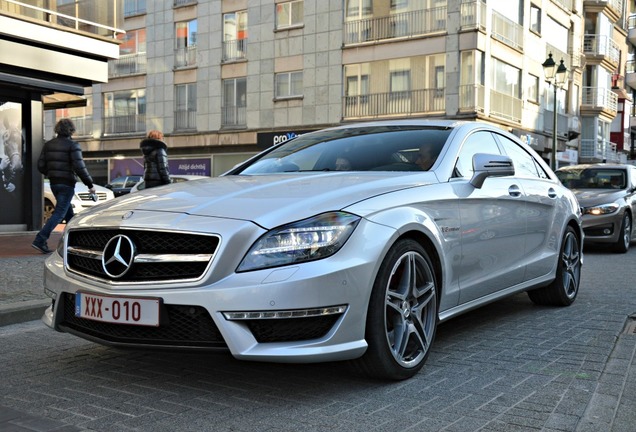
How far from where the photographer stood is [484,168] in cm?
450

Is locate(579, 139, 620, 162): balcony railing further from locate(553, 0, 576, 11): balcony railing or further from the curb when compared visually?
the curb

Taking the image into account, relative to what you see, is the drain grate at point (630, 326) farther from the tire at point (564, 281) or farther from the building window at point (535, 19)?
the building window at point (535, 19)

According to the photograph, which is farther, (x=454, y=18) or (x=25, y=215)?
(x=454, y=18)

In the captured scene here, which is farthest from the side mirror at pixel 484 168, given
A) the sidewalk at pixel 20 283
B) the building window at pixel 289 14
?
the building window at pixel 289 14

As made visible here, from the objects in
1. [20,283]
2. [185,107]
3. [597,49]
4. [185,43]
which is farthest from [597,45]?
[20,283]

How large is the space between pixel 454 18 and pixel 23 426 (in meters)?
25.8

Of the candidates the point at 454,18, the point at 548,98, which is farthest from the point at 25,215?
the point at 548,98

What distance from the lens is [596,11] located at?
1607 inches

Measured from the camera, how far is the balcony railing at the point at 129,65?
116 feet

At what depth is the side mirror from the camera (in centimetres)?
448

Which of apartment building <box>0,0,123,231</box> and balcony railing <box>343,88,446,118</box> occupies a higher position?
balcony railing <box>343,88,446,118</box>

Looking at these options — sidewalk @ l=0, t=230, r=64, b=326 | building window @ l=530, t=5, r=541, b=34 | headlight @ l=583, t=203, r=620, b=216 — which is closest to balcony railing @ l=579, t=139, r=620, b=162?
building window @ l=530, t=5, r=541, b=34

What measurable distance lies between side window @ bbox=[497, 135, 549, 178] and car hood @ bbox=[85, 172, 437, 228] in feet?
4.87

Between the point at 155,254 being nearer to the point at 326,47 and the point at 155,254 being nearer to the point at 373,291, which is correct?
the point at 373,291
